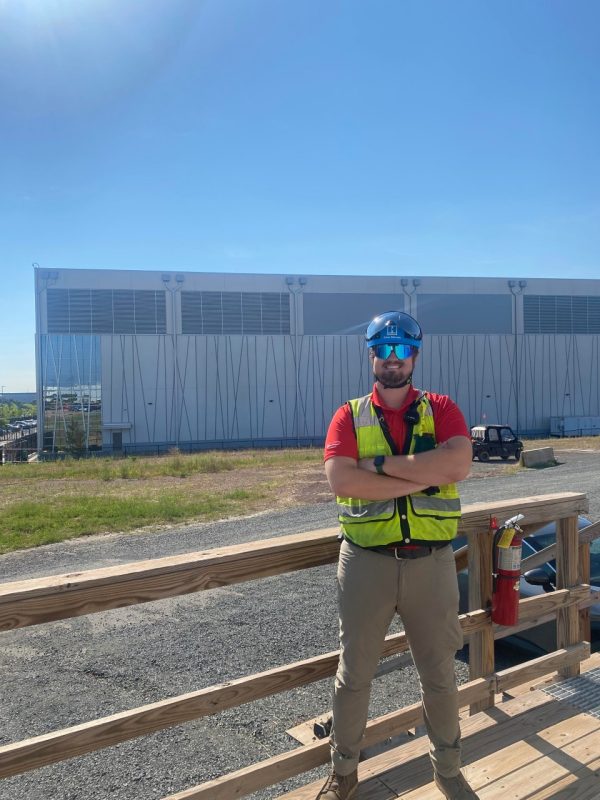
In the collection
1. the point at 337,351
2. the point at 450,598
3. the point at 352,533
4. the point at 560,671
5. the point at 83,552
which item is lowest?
the point at 83,552

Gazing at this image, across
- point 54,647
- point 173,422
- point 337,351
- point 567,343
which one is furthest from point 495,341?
point 54,647

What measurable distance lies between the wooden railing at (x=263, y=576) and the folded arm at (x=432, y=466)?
60 centimetres

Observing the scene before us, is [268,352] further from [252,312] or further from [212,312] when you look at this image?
[212,312]

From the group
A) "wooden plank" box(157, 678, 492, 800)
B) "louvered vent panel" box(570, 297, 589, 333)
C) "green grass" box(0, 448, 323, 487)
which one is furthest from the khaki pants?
"louvered vent panel" box(570, 297, 589, 333)

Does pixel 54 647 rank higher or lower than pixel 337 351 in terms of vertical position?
lower

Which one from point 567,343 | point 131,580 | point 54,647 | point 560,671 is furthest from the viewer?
point 567,343

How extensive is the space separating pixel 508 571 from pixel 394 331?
1.43 m

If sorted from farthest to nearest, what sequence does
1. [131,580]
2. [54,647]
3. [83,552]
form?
1. [83,552]
2. [54,647]
3. [131,580]

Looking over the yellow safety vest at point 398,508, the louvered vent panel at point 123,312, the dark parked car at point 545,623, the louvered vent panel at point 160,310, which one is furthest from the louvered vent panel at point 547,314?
the yellow safety vest at point 398,508

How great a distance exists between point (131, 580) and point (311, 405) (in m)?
46.4

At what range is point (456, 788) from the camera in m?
2.53

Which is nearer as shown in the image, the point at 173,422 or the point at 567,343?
the point at 173,422

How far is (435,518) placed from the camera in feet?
8.14

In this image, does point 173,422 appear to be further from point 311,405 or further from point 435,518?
point 435,518
